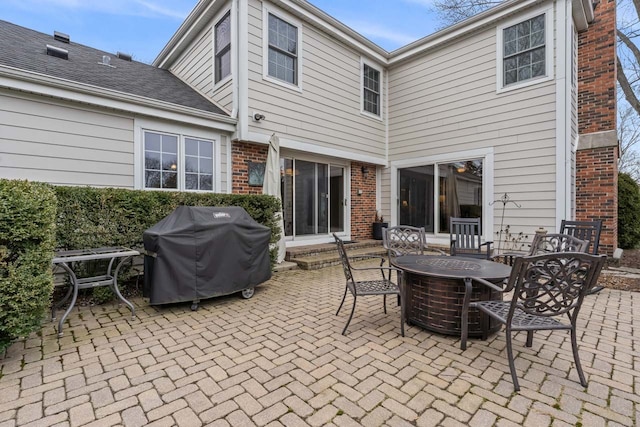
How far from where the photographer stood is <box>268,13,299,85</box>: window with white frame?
250 inches

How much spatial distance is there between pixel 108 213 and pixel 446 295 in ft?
13.5

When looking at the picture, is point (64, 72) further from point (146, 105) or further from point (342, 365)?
point (342, 365)

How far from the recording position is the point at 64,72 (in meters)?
4.92

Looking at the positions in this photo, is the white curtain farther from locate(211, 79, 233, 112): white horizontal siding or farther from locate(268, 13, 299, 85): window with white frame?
locate(268, 13, 299, 85): window with white frame

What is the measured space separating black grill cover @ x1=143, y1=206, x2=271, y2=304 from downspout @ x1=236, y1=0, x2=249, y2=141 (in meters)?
2.32

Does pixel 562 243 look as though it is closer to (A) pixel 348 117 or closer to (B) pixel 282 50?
(A) pixel 348 117

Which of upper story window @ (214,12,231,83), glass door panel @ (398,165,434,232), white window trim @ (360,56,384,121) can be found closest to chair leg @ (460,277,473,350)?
glass door panel @ (398,165,434,232)

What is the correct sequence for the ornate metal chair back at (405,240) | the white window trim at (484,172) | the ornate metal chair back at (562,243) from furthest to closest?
the white window trim at (484,172) → the ornate metal chair back at (405,240) → the ornate metal chair back at (562,243)

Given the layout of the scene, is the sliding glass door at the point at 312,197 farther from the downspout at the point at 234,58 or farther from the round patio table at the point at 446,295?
the round patio table at the point at 446,295

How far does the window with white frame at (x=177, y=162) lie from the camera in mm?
5289

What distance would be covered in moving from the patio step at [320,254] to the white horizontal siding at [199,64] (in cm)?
405

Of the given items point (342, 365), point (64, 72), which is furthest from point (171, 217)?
point (64, 72)

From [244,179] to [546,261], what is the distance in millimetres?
5210

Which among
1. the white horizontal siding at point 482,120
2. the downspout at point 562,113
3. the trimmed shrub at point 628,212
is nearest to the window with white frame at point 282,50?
the white horizontal siding at point 482,120
